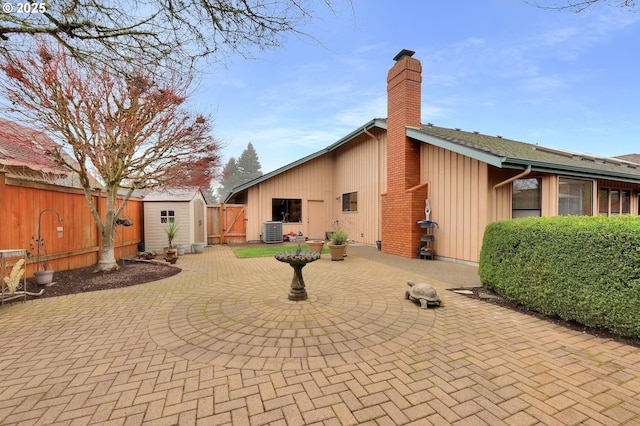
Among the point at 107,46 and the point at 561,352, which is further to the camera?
the point at 107,46

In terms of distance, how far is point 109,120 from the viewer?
588 cm

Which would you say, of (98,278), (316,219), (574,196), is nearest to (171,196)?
(98,278)

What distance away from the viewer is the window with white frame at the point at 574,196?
22.9 ft

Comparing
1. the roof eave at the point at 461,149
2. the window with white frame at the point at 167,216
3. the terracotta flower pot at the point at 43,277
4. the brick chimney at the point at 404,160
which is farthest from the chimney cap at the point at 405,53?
the terracotta flower pot at the point at 43,277

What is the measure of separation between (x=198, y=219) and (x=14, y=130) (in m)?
6.58

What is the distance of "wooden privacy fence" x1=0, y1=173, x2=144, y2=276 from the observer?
15.9 feet

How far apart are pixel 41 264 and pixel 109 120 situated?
3329mm

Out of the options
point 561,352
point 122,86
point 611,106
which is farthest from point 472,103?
point 122,86

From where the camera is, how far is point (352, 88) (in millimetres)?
10766

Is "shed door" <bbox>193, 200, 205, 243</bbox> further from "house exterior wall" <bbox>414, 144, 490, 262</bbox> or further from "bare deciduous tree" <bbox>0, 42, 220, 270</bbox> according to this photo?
"house exterior wall" <bbox>414, 144, 490, 262</bbox>

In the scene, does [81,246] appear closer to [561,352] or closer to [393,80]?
[561,352]

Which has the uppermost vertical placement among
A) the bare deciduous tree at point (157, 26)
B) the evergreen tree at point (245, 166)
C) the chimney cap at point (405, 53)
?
the evergreen tree at point (245, 166)

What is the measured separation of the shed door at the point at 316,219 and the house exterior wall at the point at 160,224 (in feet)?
20.6

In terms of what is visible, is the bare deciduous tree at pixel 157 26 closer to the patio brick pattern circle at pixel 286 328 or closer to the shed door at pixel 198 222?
the patio brick pattern circle at pixel 286 328
